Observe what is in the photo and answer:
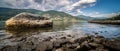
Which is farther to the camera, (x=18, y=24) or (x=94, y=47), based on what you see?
(x=18, y=24)

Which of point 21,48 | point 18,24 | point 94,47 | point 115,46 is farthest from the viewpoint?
point 18,24

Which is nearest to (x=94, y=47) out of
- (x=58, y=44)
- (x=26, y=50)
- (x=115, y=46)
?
(x=115, y=46)

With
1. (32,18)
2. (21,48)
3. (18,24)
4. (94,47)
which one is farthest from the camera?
(32,18)

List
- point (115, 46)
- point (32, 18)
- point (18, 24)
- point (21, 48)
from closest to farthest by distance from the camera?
point (115, 46), point (21, 48), point (18, 24), point (32, 18)

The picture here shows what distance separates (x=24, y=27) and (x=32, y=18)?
283cm

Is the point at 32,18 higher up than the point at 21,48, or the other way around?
the point at 32,18

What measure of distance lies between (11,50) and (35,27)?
1706cm

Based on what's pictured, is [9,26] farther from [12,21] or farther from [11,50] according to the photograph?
[11,50]

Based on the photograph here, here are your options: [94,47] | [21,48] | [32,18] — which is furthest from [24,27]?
[94,47]

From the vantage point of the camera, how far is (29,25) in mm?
23844

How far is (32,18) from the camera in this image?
2512 cm

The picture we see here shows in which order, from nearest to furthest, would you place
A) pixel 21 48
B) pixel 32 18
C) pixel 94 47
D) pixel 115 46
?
pixel 115 46 < pixel 94 47 < pixel 21 48 < pixel 32 18

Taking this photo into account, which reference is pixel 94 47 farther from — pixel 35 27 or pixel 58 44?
pixel 35 27

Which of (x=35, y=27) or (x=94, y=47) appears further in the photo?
(x=35, y=27)
